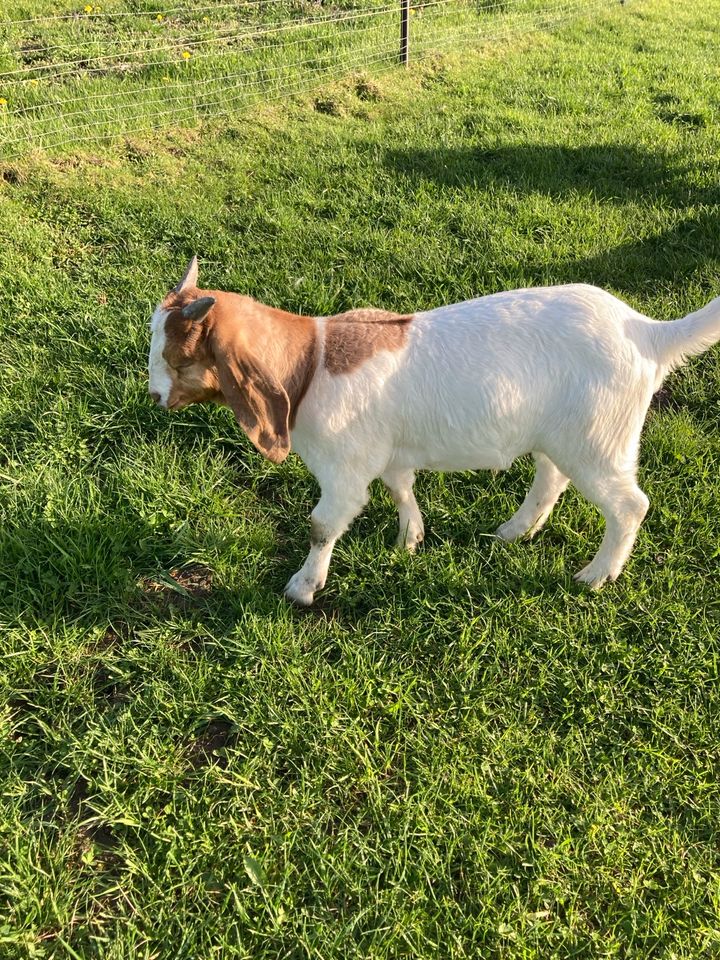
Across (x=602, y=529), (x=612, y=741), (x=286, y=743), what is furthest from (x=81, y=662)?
(x=602, y=529)

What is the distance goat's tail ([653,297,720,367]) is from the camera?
2371 millimetres

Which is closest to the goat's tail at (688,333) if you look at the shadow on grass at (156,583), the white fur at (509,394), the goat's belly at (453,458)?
the white fur at (509,394)

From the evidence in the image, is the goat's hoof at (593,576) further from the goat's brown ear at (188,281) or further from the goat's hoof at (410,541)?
the goat's brown ear at (188,281)

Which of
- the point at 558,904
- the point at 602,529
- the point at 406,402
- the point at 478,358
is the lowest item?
the point at 558,904

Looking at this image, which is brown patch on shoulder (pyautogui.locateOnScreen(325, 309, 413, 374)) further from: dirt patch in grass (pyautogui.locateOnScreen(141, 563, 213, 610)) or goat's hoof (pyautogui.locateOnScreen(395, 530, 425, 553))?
dirt patch in grass (pyautogui.locateOnScreen(141, 563, 213, 610))

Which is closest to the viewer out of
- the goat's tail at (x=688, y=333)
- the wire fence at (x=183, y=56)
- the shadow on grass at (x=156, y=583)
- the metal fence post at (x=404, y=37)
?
the goat's tail at (x=688, y=333)

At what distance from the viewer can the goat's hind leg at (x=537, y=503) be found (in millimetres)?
2984

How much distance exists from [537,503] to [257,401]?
4.94ft

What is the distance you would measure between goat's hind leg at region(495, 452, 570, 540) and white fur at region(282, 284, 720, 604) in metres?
0.36

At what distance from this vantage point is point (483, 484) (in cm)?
342

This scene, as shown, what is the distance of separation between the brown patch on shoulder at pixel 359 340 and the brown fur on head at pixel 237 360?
9cm

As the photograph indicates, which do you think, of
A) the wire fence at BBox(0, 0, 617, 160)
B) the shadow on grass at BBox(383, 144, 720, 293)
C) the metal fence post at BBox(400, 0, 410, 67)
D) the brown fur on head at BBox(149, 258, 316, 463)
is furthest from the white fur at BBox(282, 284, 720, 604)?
the metal fence post at BBox(400, 0, 410, 67)

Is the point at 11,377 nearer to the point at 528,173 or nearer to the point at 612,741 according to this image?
the point at 612,741

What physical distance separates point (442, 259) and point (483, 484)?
6.72 feet
